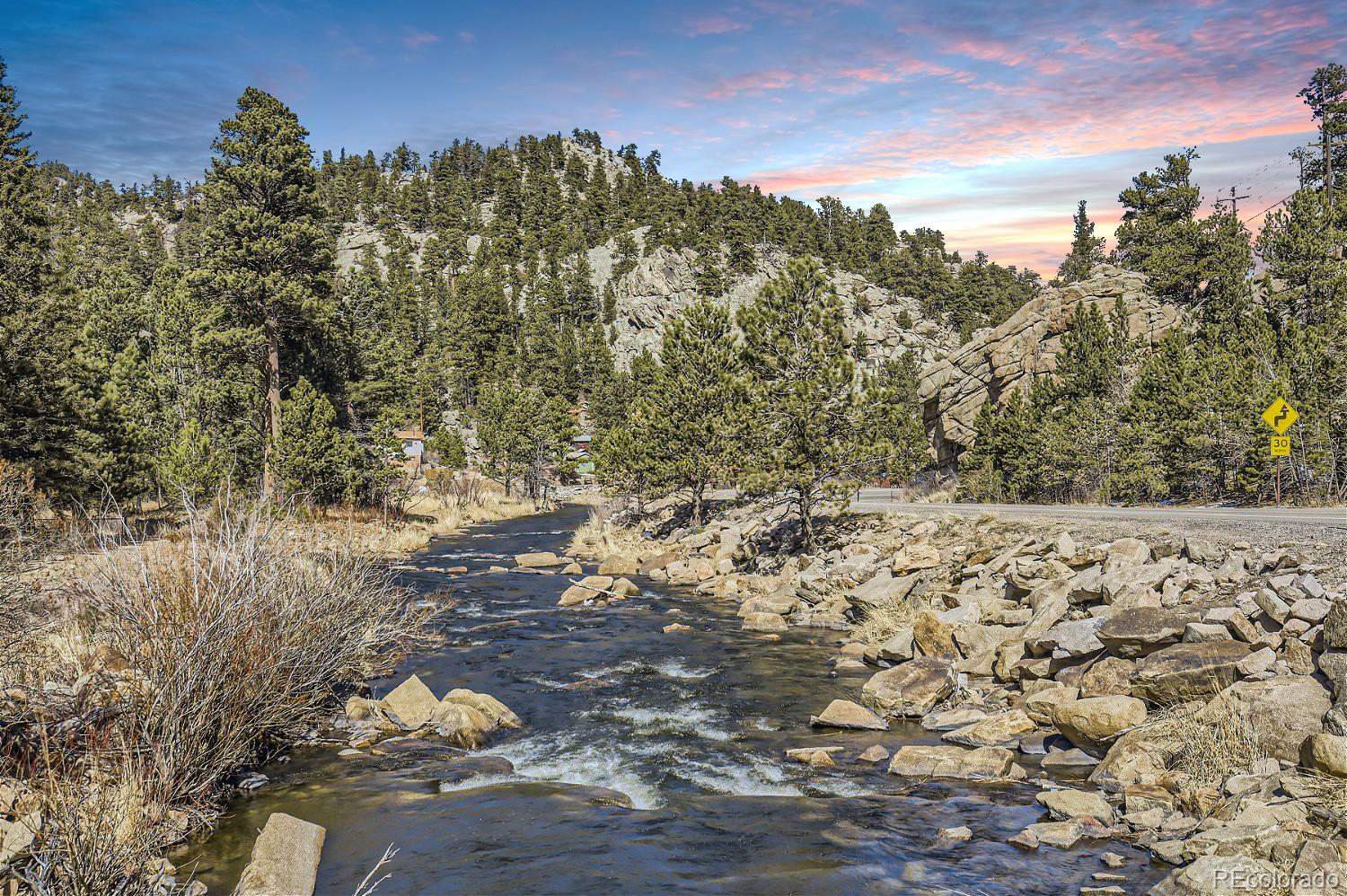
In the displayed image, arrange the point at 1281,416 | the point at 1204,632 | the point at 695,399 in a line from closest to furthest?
the point at 1204,632 < the point at 1281,416 < the point at 695,399

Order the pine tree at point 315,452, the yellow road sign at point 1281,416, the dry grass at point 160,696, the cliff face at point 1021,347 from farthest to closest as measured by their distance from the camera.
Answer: the cliff face at point 1021,347 → the pine tree at point 315,452 → the yellow road sign at point 1281,416 → the dry grass at point 160,696

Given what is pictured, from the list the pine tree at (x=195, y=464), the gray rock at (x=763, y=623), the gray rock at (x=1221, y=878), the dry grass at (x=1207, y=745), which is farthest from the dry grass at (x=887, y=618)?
the pine tree at (x=195, y=464)

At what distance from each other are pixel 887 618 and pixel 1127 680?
752 cm

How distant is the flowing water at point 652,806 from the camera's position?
8.10 m

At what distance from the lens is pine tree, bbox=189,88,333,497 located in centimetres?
3891

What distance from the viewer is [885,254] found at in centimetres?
14675

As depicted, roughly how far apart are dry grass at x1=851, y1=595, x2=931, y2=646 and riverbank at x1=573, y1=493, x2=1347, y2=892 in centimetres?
6

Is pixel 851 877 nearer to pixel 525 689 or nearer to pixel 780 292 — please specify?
pixel 525 689

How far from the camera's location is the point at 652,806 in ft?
→ 33.1

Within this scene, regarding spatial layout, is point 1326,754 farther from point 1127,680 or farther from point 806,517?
point 806,517

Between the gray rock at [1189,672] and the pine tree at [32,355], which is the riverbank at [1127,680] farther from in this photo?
the pine tree at [32,355]

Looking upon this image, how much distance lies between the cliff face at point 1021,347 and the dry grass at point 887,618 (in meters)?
26.7

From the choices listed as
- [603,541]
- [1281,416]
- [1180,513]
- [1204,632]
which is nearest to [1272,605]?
[1204,632]

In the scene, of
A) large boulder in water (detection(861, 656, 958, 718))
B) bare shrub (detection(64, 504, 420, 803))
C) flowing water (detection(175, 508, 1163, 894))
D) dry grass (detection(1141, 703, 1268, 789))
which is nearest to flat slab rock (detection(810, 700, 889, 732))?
flowing water (detection(175, 508, 1163, 894))
